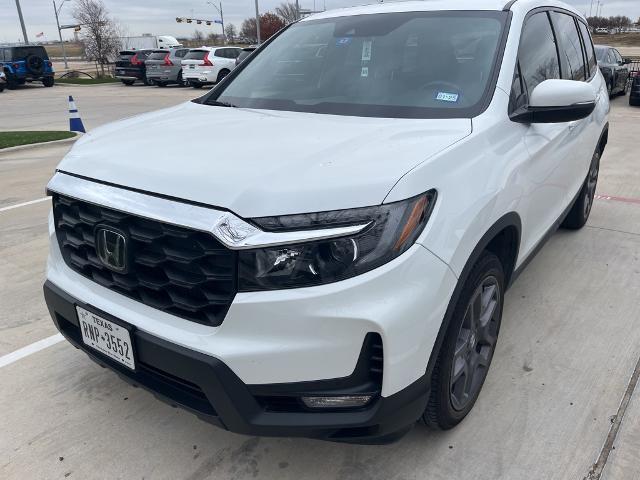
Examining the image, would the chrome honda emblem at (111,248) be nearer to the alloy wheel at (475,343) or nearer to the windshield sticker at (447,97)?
the alloy wheel at (475,343)

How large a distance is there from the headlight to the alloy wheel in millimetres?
655

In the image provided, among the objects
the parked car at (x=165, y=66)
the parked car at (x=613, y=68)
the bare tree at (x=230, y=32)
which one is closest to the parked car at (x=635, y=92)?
the parked car at (x=613, y=68)

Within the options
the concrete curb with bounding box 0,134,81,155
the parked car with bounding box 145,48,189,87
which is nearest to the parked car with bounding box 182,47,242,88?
the parked car with bounding box 145,48,189,87

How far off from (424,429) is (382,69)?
1.80 metres

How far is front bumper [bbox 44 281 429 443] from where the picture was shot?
1.80 metres

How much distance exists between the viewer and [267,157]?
1.97 m

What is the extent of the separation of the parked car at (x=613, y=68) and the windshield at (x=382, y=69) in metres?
12.4

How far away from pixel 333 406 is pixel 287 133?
1.12m

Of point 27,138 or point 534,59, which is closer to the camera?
point 534,59

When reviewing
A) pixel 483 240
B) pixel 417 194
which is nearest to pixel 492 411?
pixel 483 240

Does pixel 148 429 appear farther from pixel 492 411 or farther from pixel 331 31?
pixel 331 31

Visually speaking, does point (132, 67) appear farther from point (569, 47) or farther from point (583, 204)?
point (569, 47)

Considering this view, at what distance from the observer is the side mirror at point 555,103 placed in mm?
2461

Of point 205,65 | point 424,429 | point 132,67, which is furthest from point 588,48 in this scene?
point 132,67
